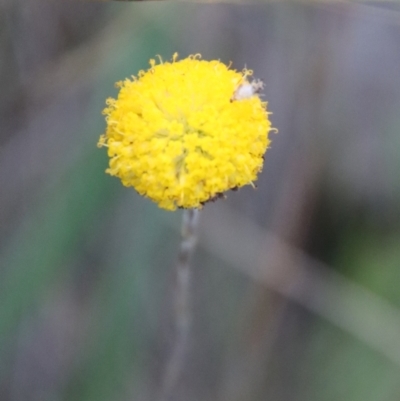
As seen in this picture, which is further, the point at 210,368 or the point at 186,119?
the point at 210,368

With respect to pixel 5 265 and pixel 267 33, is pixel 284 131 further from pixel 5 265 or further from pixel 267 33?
pixel 5 265

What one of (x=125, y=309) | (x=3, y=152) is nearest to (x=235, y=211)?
(x=125, y=309)

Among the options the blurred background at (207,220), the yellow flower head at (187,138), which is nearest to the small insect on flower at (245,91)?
the yellow flower head at (187,138)

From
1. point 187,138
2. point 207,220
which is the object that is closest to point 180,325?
point 207,220

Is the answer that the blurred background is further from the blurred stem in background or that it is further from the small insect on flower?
the small insect on flower

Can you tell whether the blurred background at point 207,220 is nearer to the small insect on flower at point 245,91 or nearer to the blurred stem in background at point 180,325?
the blurred stem in background at point 180,325

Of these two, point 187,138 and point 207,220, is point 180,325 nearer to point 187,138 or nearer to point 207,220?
point 207,220
